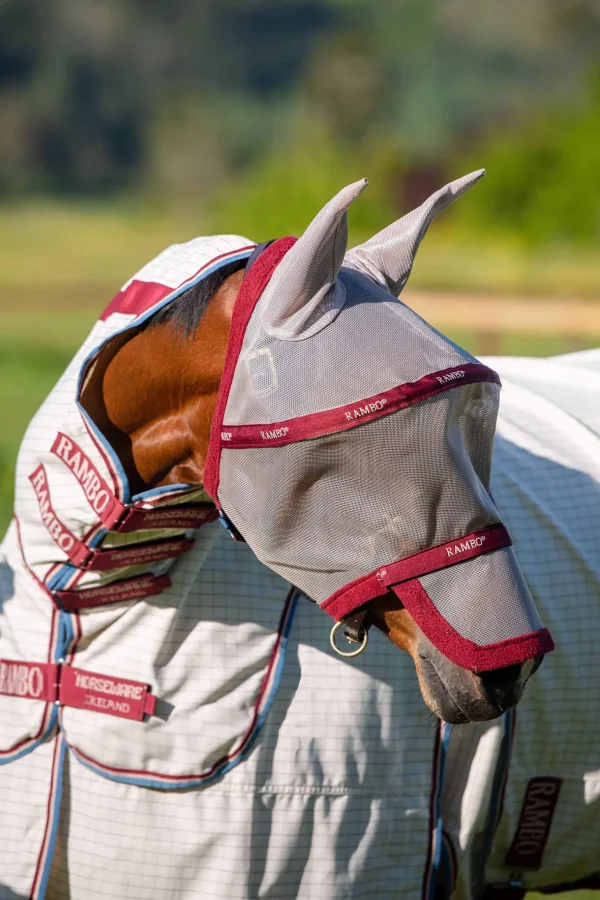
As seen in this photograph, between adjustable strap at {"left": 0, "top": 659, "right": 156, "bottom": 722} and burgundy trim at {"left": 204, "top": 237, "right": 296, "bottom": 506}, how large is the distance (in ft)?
1.31

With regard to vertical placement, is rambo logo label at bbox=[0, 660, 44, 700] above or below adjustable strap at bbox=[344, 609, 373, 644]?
below

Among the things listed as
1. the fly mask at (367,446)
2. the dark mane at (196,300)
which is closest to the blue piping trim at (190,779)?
the fly mask at (367,446)

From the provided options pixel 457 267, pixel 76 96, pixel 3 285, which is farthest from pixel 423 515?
pixel 76 96

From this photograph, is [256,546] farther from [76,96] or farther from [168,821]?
[76,96]

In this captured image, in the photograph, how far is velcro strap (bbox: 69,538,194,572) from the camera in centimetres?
163

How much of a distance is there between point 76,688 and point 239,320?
0.64 meters

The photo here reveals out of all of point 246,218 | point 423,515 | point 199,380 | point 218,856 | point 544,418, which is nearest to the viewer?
point 423,515

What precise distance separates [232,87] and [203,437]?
4692 centimetres

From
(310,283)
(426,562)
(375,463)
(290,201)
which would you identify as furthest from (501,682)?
(290,201)

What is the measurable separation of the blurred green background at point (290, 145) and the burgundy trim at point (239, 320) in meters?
3.11

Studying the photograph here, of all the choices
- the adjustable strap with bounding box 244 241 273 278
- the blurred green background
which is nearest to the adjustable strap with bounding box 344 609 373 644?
the adjustable strap with bounding box 244 241 273 278

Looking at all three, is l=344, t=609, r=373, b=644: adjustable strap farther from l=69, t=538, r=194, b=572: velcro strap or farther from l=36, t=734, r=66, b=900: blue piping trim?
l=36, t=734, r=66, b=900: blue piping trim

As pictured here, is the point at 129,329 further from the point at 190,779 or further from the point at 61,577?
the point at 190,779

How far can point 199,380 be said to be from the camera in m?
1.52
